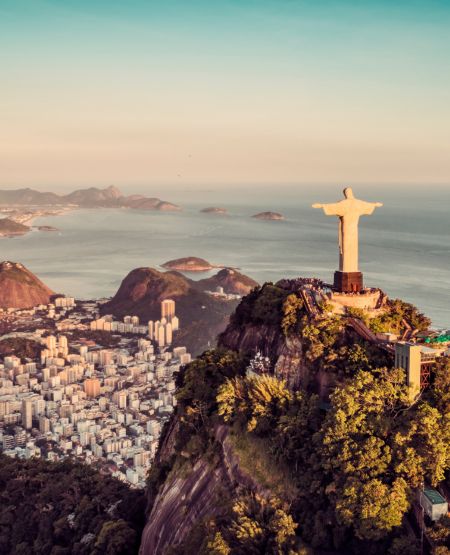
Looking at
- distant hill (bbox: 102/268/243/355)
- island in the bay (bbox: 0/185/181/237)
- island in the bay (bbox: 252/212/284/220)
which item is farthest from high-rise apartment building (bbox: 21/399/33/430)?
island in the bay (bbox: 0/185/181/237)

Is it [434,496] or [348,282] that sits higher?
[348,282]

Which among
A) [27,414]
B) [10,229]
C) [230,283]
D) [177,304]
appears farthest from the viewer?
[10,229]

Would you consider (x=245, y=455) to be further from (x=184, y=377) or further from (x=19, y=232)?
(x=19, y=232)

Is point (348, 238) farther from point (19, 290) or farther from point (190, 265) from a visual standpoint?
point (190, 265)

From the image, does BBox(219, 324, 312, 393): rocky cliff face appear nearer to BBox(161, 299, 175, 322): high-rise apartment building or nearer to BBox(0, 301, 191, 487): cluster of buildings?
BBox(0, 301, 191, 487): cluster of buildings

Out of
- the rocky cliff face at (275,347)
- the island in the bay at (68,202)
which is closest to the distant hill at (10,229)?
the island in the bay at (68,202)

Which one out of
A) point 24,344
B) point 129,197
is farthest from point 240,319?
point 129,197

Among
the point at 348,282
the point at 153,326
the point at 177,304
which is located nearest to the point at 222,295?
the point at 177,304
